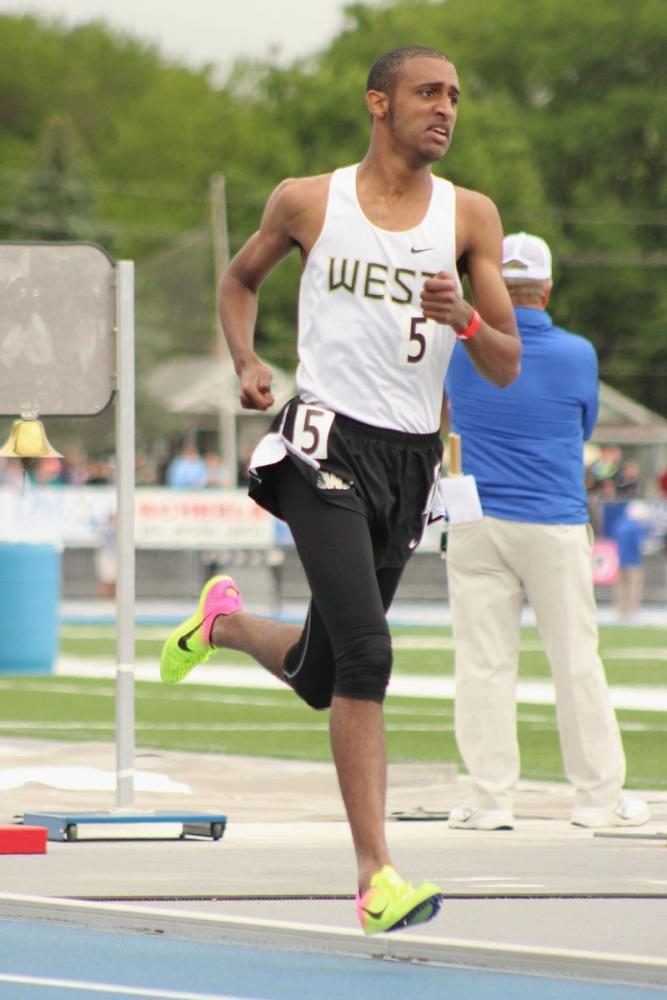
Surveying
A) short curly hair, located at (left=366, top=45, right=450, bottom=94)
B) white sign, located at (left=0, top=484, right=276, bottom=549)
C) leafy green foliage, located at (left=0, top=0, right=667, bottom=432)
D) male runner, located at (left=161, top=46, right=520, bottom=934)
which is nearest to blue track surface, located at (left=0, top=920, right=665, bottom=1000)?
male runner, located at (left=161, top=46, right=520, bottom=934)

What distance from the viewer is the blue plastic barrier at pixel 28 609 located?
59.0ft

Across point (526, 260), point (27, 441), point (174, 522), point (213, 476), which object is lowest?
point (27, 441)

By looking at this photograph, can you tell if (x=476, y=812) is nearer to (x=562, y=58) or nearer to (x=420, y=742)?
(x=420, y=742)

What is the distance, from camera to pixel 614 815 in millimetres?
8289

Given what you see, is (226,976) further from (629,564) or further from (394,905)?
(629,564)

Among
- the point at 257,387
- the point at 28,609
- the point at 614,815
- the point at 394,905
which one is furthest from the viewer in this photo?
the point at 28,609

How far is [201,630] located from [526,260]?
2.22 meters

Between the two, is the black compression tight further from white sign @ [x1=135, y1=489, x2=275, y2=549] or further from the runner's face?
white sign @ [x1=135, y1=489, x2=275, y2=549]

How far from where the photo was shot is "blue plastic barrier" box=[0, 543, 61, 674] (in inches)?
707

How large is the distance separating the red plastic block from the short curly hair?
2.57 meters

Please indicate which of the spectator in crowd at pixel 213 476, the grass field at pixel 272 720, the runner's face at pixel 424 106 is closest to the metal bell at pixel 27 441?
the runner's face at pixel 424 106

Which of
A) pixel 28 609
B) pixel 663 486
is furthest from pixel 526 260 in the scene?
pixel 663 486

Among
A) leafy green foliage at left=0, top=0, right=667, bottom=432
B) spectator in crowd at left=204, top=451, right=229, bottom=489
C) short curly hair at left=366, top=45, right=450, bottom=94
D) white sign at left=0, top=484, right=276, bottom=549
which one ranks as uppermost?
leafy green foliage at left=0, top=0, right=667, bottom=432

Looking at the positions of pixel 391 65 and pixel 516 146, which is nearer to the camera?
pixel 391 65
